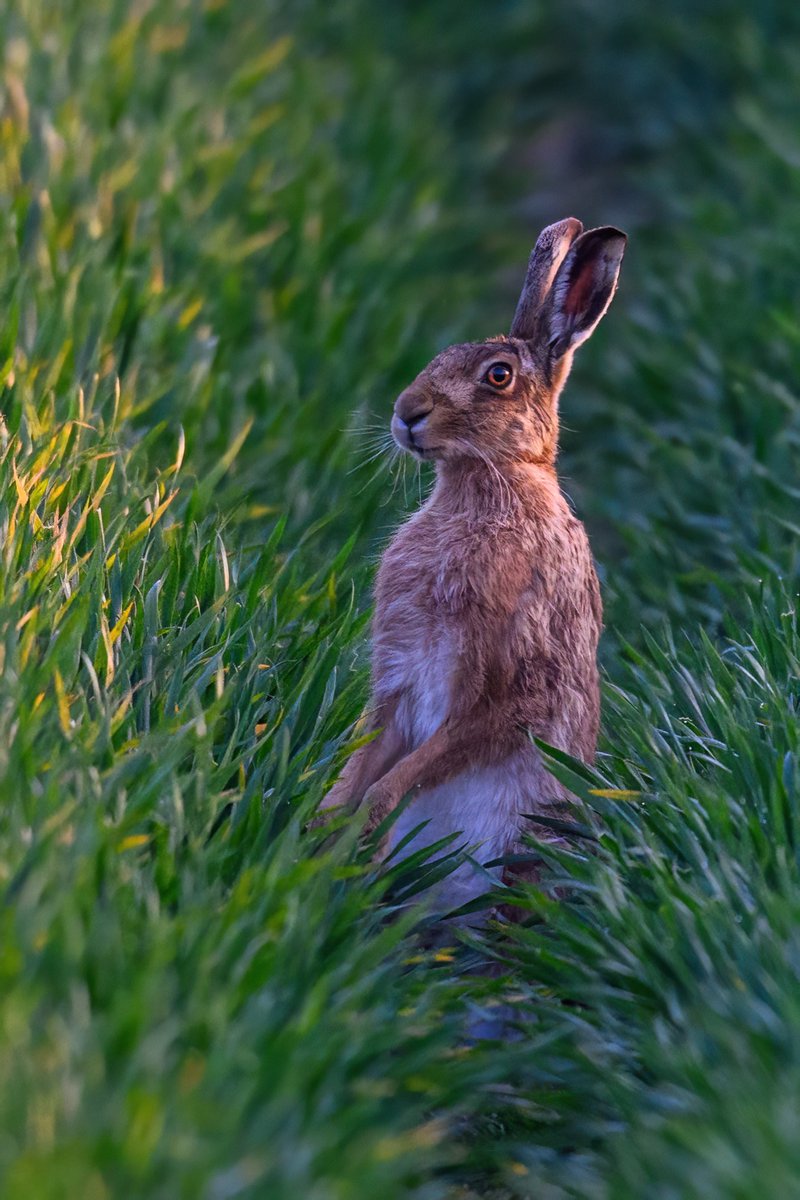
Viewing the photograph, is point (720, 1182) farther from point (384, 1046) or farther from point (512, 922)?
point (512, 922)

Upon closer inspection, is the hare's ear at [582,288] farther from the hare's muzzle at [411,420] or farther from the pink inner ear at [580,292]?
the hare's muzzle at [411,420]

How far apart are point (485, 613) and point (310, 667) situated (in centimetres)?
44

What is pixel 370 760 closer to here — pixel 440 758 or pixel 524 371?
pixel 440 758

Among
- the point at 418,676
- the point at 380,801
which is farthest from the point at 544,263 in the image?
the point at 380,801

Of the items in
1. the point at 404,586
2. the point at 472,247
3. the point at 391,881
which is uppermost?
the point at 404,586

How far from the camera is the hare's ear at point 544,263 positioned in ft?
14.1

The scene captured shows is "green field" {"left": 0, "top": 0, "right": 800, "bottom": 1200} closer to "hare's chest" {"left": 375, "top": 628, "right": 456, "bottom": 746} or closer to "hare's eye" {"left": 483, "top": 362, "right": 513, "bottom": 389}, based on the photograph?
"hare's chest" {"left": 375, "top": 628, "right": 456, "bottom": 746}

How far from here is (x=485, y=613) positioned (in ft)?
13.0

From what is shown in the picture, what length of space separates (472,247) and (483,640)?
182 inches

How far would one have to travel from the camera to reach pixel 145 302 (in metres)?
5.59

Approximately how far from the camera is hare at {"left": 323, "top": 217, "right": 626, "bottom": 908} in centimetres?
394

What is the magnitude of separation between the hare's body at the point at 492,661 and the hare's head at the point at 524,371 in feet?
0.62

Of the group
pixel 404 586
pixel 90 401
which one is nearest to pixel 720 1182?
pixel 404 586

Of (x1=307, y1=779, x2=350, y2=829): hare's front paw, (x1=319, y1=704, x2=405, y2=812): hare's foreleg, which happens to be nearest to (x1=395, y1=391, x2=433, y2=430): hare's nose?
(x1=319, y1=704, x2=405, y2=812): hare's foreleg
